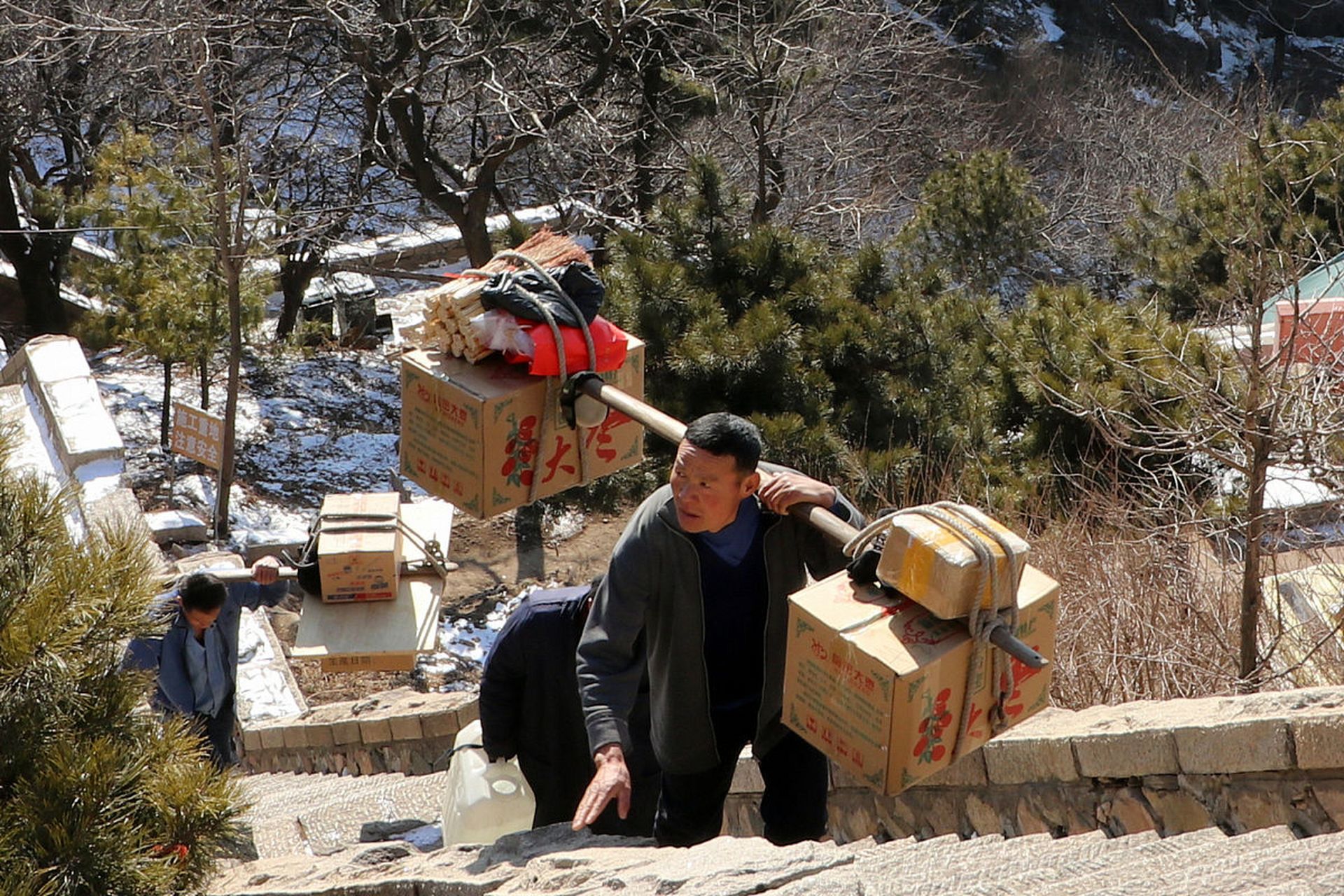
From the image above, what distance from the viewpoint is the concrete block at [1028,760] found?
11.7 feet

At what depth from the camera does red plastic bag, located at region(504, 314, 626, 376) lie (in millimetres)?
3873

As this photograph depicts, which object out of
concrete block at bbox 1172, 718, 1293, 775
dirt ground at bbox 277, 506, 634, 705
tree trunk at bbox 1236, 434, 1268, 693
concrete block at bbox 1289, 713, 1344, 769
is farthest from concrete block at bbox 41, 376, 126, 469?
concrete block at bbox 1289, 713, 1344, 769

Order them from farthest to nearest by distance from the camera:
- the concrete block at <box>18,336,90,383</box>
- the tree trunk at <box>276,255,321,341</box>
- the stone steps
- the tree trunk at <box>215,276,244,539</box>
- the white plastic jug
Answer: the tree trunk at <box>276,255,321,341</box>
the tree trunk at <box>215,276,244,539</box>
the concrete block at <box>18,336,90,383</box>
the white plastic jug
the stone steps

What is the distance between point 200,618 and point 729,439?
2.82 m

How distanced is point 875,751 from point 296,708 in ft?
22.0

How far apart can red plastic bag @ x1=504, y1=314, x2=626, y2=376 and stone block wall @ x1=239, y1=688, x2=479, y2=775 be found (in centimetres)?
301

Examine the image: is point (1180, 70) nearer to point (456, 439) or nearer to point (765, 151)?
point (765, 151)

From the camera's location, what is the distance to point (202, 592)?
5113 millimetres

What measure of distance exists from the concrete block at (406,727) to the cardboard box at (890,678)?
12.9 feet

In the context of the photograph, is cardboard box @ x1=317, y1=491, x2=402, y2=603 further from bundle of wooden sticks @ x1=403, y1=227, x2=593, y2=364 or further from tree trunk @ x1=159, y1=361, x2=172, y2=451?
tree trunk @ x1=159, y1=361, x2=172, y2=451

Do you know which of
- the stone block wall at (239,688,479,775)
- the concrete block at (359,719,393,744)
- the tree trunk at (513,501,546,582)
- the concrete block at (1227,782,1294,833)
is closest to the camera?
the concrete block at (1227,782,1294,833)

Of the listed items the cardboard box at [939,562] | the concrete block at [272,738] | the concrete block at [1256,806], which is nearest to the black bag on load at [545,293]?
→ the cardboard box at [939,562]

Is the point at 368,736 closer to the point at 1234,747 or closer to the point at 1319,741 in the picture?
the point at 1234,747

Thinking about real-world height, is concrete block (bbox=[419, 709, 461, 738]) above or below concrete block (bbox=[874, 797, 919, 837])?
below
